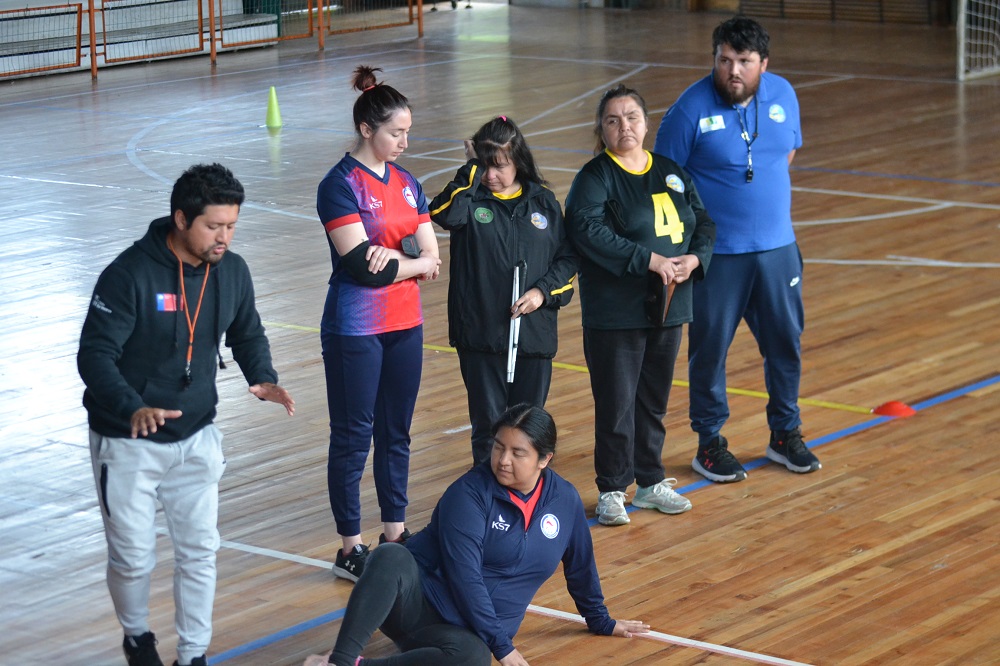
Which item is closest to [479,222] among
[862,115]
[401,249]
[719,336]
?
[401,249]

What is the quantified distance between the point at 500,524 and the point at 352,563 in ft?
3.48

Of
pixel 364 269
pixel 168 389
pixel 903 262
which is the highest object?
pixel 364 269

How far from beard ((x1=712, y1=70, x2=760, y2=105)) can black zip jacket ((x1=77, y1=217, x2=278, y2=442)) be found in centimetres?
261

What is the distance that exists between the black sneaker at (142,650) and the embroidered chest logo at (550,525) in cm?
133

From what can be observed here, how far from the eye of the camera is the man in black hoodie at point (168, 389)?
14.1 feet

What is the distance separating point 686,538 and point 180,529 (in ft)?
7.68

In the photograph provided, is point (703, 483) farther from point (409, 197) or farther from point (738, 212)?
point (409, 197)

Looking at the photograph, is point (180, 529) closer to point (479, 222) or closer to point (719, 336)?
point (479, 222)

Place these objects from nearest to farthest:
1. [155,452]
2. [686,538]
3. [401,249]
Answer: [155,452] → [401,249] → [686,538]

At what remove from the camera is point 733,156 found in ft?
20.9

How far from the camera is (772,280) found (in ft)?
21.2

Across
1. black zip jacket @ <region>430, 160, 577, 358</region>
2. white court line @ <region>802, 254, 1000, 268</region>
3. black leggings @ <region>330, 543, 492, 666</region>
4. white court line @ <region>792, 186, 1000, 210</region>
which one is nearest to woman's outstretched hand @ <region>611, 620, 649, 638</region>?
black leggings @ <region>330, 543, 492, 666</region>

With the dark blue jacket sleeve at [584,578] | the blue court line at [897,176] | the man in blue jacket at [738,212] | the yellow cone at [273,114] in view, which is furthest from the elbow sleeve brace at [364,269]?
the yellow cone at [273,114]

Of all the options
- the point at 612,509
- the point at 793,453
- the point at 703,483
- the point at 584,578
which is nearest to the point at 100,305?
the point at 584,578
